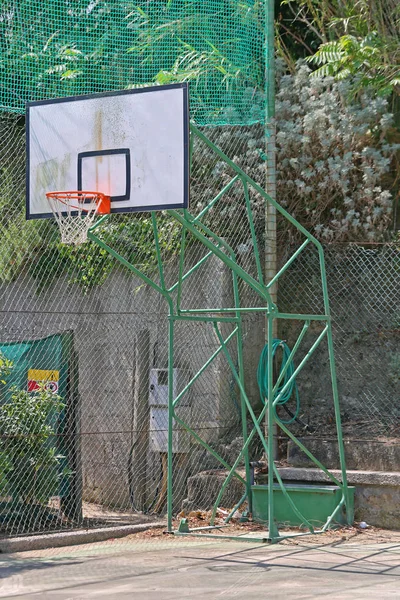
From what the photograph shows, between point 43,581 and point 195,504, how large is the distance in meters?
3.23

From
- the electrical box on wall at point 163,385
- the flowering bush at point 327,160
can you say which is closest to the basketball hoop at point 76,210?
the electrical box on wall at point 163,385

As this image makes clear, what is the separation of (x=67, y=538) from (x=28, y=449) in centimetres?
94

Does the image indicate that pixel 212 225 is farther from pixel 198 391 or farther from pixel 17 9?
pixel 17 9

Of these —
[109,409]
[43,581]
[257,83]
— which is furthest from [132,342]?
[43,581]

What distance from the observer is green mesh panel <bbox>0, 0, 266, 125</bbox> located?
11117mm

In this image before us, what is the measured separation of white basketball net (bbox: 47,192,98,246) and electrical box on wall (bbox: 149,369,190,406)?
2.80m

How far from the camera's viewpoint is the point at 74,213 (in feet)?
27.3

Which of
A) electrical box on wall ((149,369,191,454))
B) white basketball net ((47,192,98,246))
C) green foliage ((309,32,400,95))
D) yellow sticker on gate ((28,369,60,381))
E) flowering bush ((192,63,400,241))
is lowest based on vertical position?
electrical box on wall ((149,369,191,454))

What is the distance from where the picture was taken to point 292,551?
814 cm

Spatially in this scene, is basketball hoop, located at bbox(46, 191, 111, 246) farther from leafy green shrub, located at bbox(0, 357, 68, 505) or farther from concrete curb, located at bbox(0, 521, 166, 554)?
concrete curb, located at bbox(0, 521, 166, 554)

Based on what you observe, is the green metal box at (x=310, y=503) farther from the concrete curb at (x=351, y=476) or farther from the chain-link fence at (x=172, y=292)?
the chain-link fence at (x=172, y=292)

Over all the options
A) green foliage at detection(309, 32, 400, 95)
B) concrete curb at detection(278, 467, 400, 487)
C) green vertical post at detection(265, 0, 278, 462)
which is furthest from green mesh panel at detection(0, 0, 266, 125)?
concrete curb at detection(278, 467, 400, 487)

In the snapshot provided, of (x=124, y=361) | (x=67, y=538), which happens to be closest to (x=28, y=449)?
(x=67, y=538)

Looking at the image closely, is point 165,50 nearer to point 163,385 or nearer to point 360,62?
point 360,62
